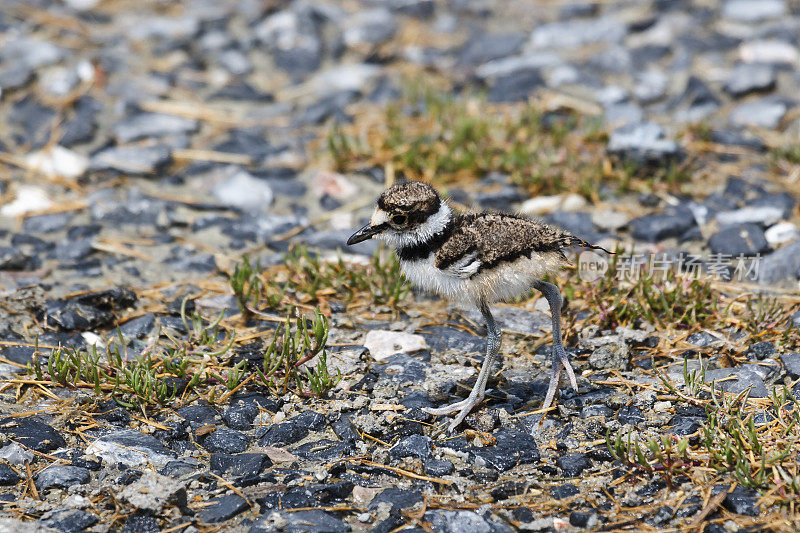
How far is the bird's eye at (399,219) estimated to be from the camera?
13.3 ft

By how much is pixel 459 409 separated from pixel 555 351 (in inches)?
23.8

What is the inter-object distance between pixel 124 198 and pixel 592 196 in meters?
3.74

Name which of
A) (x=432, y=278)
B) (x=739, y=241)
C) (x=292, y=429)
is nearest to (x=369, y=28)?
(x=739, y=241)

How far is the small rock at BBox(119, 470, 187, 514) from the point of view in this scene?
3.39 metres

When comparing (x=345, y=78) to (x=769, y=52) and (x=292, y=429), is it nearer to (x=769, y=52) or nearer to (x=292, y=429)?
(x=769, y=52)

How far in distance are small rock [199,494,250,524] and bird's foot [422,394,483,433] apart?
107cm

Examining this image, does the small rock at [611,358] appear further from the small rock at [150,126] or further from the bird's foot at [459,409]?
the small rock at [150,126]

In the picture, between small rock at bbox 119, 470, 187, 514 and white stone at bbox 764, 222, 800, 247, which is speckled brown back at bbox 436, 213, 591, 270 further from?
white stone at bbox 764, 222, 800, 247

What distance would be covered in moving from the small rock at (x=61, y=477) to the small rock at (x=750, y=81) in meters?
6.52

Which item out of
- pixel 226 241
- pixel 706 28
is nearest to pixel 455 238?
pixel 226 241

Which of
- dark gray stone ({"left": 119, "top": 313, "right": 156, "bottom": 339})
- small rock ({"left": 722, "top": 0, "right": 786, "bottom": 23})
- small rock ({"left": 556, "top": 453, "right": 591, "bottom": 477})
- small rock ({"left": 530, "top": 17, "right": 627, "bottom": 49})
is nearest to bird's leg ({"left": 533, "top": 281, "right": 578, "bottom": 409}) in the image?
small rock ({"left": 556, "top": 453, "right": 591, "bottom": 477})

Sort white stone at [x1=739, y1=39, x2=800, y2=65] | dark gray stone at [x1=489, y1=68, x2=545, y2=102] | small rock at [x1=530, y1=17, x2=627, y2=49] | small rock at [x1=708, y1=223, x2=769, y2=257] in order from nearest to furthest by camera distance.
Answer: small rock at [x1=708, y1=223, x2=769, y2=257]
dark gray stone at [x1=489, y1=68, x2=545, y2=102]
white stone at [x1=739, y1=39, x2=800, y2=65]
small rock at [x1=530, y1=17, x2=627, y2=49]

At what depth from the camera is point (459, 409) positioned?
4.11m

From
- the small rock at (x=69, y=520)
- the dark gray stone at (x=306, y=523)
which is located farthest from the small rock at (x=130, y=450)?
the dark gray stone at (x=306, y=523)
